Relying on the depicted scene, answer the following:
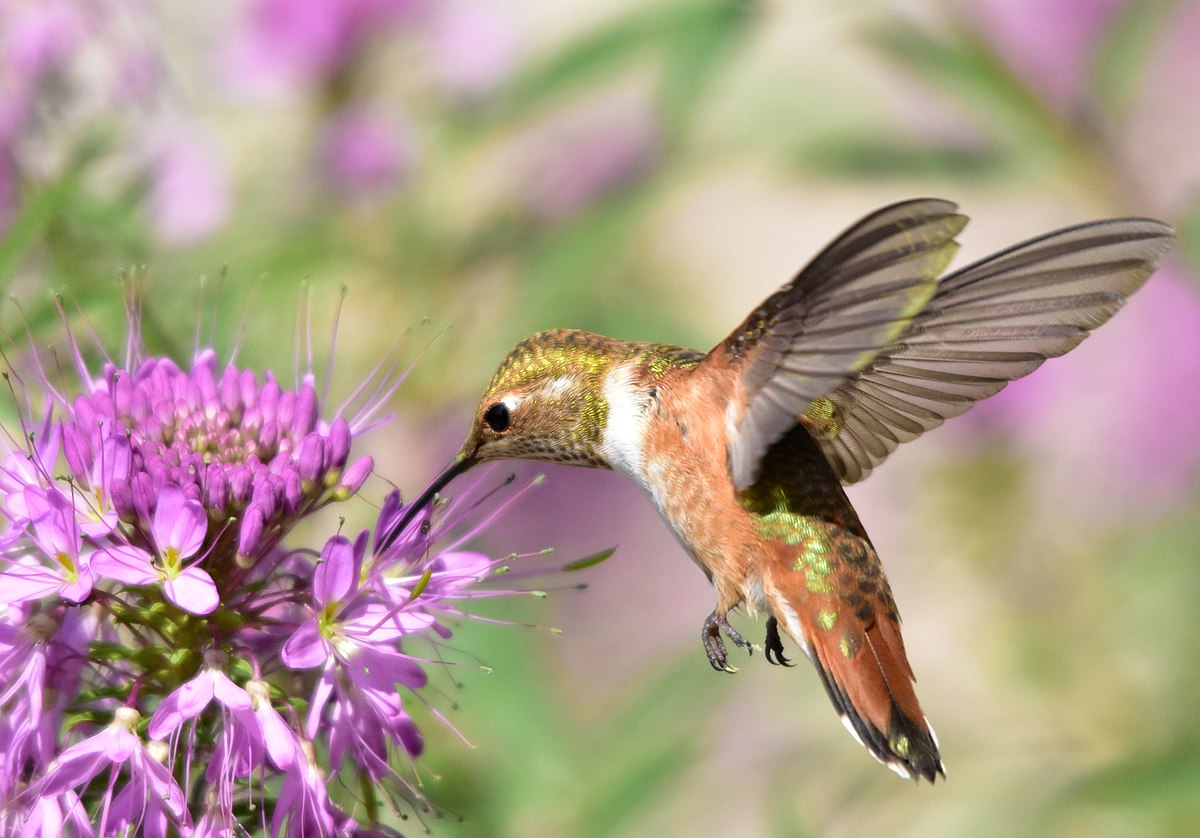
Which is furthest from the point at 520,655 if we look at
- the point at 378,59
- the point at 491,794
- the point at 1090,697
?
the point at 378,59

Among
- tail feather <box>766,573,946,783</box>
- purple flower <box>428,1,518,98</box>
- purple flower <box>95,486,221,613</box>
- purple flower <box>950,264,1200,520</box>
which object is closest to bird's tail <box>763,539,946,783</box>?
tail feather <box>766,573,946,783</box>

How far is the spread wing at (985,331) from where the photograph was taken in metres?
1.39

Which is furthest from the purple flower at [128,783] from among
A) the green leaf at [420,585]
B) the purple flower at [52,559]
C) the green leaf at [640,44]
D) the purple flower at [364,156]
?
the purple flower at [364,156]

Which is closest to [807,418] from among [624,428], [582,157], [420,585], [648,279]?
[624,428]

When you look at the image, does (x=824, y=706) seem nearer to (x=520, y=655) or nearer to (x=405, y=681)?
(x=520, y=655)

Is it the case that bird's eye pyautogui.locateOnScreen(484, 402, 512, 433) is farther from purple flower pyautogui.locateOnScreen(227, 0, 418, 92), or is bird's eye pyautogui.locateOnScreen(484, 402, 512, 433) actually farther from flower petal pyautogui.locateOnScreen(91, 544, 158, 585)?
purple flower pyautogui.locateOnScreen(227, 0, 418, 92)

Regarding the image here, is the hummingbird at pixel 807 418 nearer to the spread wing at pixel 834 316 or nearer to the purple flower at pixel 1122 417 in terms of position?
the spread wing at pixel 834 316

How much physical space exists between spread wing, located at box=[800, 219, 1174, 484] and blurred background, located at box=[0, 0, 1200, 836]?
1.92 ft

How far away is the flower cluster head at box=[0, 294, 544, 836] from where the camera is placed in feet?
4.26

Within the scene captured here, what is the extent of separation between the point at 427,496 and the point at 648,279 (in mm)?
2109

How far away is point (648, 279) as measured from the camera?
3562mm

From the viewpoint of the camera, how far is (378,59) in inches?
117

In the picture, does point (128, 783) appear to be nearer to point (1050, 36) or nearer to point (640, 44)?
point (640, 44)

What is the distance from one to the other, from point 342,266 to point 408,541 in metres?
1.25
